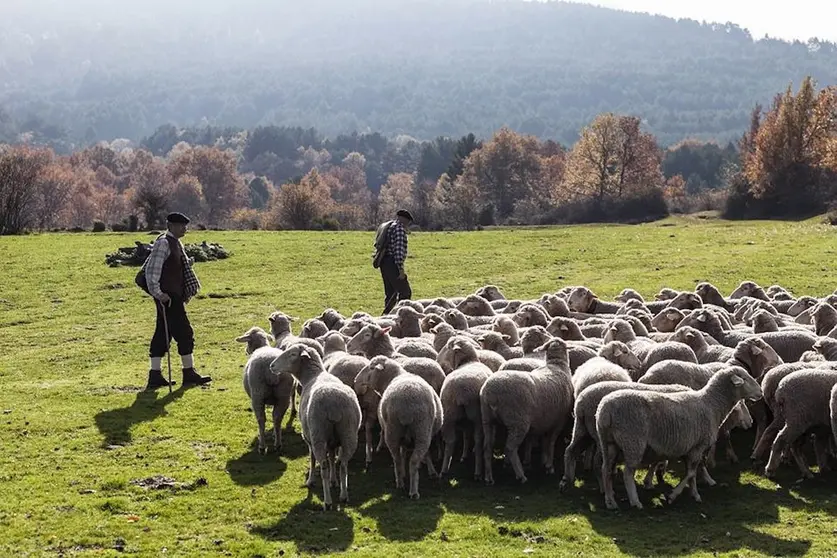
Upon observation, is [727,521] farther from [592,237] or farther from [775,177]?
[775,177]

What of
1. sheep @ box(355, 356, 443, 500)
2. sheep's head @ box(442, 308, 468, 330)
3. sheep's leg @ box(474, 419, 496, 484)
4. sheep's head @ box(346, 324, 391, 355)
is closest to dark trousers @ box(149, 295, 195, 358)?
sheep's head @ box(346, 324, 391, 355)

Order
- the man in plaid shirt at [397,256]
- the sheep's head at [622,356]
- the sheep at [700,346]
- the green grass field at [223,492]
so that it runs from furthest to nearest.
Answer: the man in plaid shirt at [397,256] < the sheep at [700,346] < the sheep's head at [622,356] < the green grass field at [223,492]

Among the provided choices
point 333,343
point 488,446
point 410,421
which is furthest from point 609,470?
point 333,343

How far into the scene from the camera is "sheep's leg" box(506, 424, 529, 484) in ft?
38.3

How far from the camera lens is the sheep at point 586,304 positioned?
2097cm

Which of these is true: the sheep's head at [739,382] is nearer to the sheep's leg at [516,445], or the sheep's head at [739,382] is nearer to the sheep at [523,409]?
the sheep at [523,409]

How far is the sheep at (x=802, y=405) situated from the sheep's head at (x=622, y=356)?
2.25 meters

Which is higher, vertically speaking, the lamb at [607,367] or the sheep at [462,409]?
the lamb at [607,367]

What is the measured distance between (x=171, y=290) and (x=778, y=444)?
11322 mm

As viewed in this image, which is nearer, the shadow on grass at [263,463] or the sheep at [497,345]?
the shadow on grass at [263,463]

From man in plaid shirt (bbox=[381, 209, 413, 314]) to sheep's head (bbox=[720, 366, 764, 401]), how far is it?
12.0 metres

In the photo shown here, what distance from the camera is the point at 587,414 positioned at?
1109 cm

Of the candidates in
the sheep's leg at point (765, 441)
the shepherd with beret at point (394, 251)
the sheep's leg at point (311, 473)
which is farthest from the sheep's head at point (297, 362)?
the shepherd with beret at point (394, 251)

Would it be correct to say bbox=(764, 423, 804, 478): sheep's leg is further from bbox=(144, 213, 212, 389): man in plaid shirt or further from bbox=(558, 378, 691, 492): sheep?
bbox=(144, 213, 212, 389): man in plaid shirt
